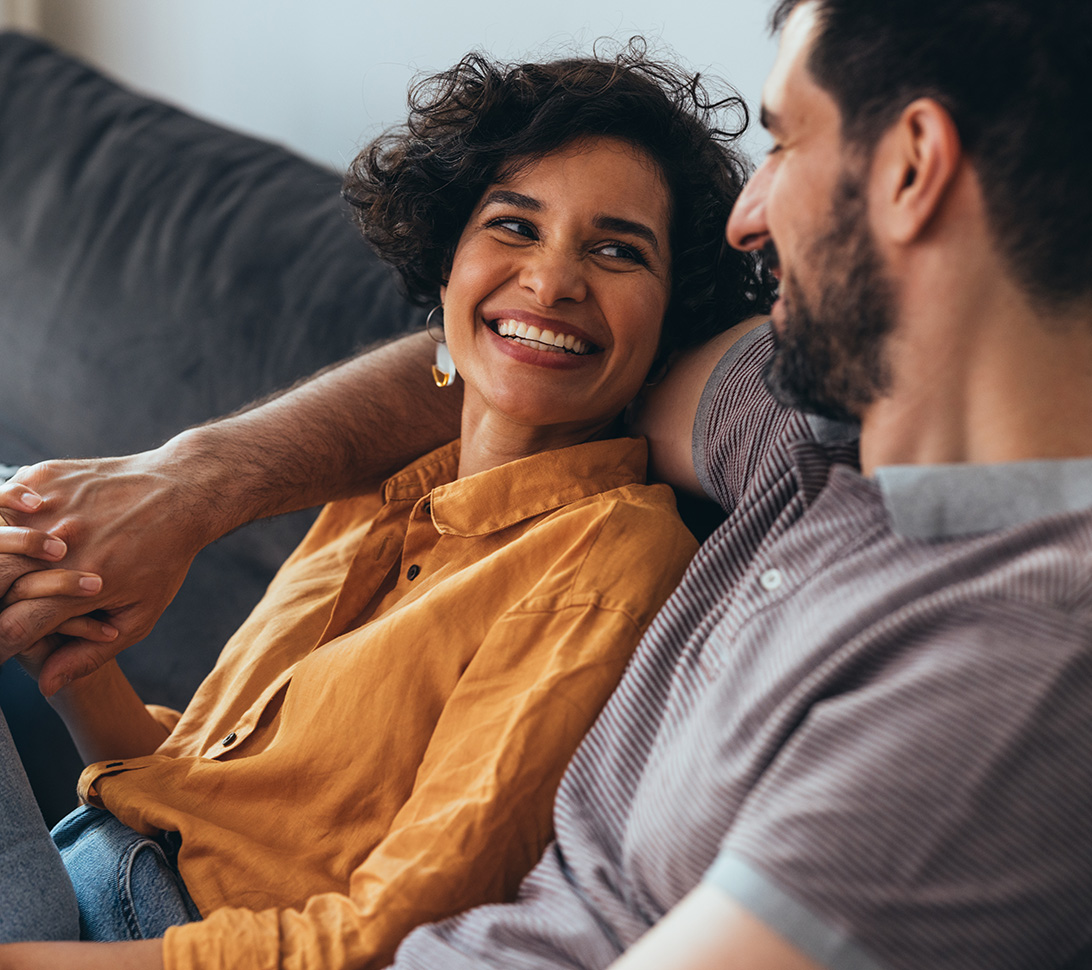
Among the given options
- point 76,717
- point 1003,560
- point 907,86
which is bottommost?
point 76,717

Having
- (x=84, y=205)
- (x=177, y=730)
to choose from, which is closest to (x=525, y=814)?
(x=177, y=730)

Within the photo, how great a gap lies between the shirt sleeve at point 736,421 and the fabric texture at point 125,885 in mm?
717

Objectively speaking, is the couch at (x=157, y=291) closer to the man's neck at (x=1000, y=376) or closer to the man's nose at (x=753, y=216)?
the man's nose at (x=753, y=216)

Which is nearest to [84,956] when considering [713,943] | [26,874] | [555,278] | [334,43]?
[26,874]

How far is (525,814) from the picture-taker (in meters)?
0.92

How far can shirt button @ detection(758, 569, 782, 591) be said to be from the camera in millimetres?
852

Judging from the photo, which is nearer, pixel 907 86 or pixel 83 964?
pixel 907 86

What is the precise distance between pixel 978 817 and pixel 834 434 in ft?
1.46

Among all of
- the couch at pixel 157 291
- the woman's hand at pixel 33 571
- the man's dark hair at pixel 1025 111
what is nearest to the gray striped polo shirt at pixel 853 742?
the man's dark hair at pixel 1025 111

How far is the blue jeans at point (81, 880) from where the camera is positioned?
0.96 meters

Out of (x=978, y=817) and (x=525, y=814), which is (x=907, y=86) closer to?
(x=978, y=817)

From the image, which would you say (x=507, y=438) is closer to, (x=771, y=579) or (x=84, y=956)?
(x=771, y=579)

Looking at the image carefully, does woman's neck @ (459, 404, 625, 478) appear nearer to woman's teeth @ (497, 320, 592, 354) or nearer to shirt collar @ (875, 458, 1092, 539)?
woman's teeth @ (497, 320, 592, 354)

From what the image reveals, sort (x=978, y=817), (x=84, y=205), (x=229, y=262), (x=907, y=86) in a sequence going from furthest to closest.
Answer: (x=84, y=205) → (x=229, y=262) → (x=907, y=86) → (x=978, y=817)
